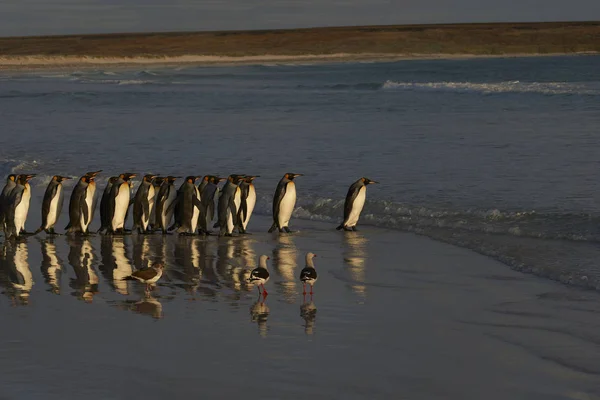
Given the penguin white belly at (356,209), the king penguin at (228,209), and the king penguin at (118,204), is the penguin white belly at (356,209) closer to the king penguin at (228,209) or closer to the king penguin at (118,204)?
the king penguin at (228,209)

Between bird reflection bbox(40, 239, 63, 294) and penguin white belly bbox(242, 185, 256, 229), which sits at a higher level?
penguin white belly bbox(242, 185, 256, 229)

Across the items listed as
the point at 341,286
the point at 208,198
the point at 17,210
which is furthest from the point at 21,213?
the point at 341,286

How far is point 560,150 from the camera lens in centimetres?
2025

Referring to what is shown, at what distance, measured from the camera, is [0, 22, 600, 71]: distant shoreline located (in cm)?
12694

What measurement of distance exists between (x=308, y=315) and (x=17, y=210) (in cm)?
502

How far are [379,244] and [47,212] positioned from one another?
351cm

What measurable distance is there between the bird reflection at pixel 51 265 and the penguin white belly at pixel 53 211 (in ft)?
1.57

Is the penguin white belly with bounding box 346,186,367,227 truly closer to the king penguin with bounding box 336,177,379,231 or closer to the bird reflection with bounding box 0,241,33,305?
the king penguin with bounding box 336,177,379,231

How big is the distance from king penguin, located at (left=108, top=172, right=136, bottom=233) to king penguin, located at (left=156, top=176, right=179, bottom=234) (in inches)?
13.5

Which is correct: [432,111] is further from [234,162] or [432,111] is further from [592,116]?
[234,162]

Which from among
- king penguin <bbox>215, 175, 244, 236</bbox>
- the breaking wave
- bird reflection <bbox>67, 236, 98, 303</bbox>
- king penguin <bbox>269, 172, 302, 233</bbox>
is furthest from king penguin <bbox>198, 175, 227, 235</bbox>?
the breaking wave

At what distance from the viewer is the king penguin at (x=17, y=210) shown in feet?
39.1

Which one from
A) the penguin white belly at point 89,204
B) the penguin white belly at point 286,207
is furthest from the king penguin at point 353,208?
the penguin white belly at point 89,204

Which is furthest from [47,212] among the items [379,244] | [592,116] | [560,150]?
[592,116]
